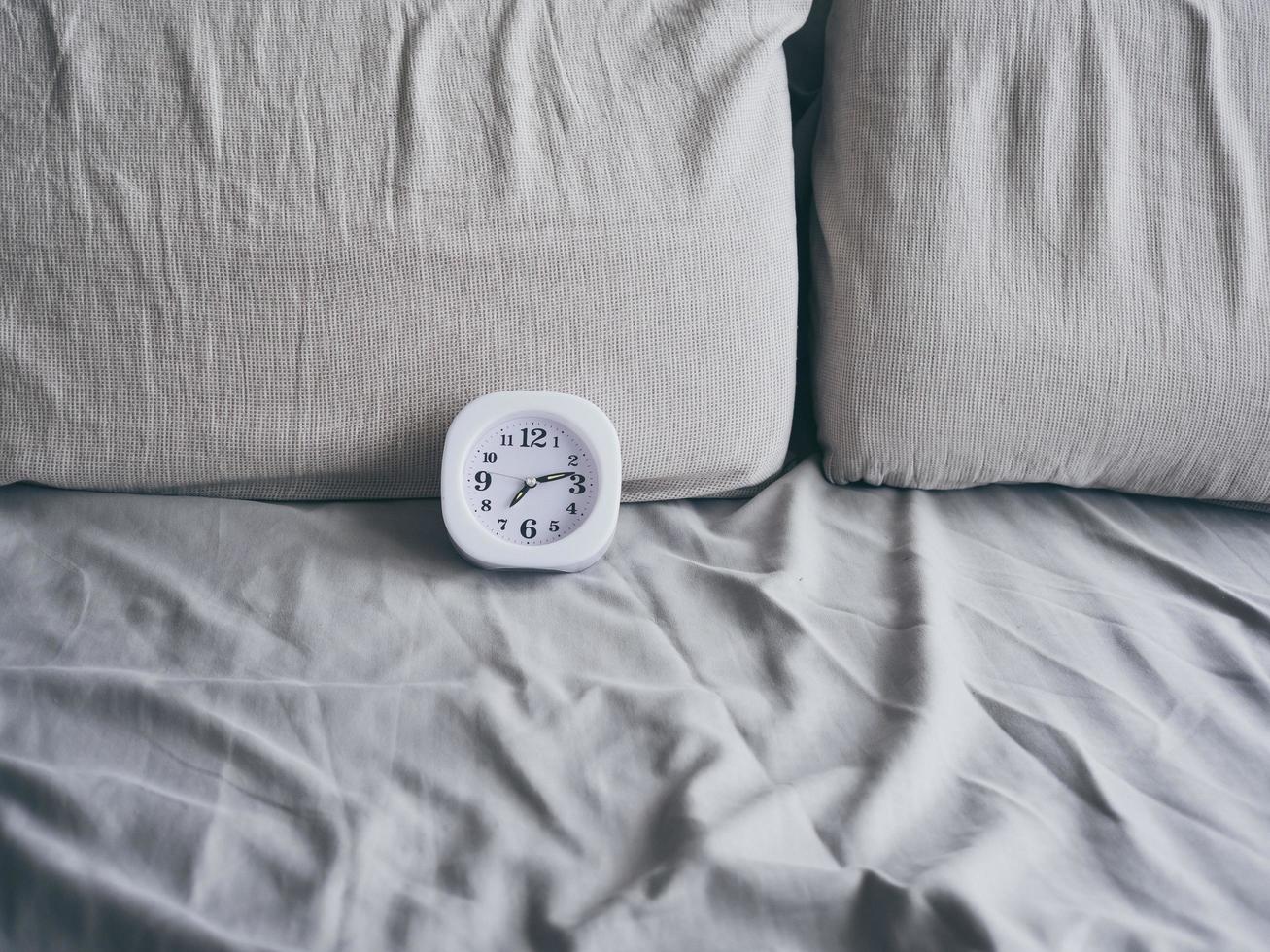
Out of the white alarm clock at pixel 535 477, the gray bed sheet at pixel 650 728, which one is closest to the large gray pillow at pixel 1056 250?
the gray bed sheet at pixel 650 728

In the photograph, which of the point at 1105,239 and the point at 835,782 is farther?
the point at 1105,239

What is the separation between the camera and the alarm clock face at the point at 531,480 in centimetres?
90

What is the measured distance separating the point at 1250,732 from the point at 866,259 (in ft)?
1.68

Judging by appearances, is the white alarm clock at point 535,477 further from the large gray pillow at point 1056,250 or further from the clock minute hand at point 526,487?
the large gray pillow at point 1056,250

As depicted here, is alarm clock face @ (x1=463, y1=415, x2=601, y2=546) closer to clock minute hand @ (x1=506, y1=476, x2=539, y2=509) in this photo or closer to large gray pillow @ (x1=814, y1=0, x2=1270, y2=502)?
clock minute hand @ (x1=506, y1=476, x2=539, y2=509)

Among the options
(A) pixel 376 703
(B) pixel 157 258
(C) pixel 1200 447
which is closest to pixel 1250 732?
(C) pixel 1200 447

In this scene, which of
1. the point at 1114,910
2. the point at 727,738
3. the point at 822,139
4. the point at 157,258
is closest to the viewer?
the point at 1114,910

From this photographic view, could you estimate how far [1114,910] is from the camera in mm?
646

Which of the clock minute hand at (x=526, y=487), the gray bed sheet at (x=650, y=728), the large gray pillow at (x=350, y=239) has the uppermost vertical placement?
the large gray pillow at (x=350, y=239)

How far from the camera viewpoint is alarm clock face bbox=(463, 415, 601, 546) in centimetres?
90

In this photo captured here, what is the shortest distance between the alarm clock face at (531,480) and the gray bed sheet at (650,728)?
0.05m

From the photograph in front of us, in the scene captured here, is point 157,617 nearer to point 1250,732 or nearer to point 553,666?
point 553,666

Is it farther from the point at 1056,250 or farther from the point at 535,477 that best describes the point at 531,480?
the point at 1056,250

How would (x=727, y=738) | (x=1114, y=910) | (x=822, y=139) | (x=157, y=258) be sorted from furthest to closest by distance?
(x=822, y=139) < (x=157, y=258) < (x=727, y=738) < (x=1114, y=910)
